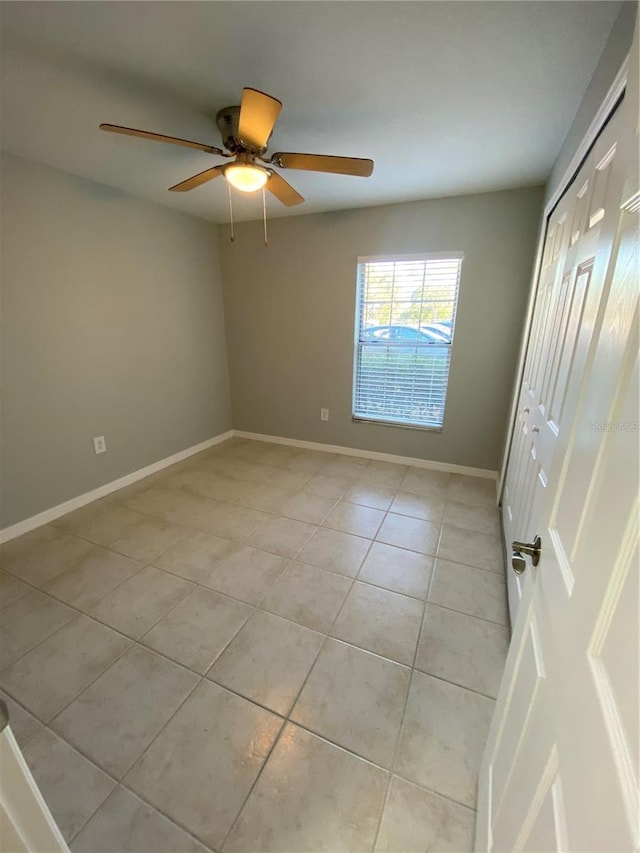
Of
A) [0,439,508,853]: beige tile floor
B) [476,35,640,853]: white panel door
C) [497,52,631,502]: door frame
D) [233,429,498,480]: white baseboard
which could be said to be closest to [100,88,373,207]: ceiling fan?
[497,52,631,502]: door frame

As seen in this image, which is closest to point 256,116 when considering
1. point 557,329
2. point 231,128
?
point 231,128

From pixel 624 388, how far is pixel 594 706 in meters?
0.40

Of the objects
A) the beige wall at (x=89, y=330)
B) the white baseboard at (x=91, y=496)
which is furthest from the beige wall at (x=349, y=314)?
the white baseboard at (x=91, y=496)

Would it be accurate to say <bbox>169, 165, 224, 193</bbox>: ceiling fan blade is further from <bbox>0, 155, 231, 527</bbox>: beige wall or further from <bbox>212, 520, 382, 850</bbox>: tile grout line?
<bbox>212, 520, 382, 850</bbox>: tile grout line

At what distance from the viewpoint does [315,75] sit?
1.41m

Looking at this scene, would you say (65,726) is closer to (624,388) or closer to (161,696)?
(161,696)

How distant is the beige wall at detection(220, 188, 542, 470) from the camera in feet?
8.93

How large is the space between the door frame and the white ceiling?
0.83 ft

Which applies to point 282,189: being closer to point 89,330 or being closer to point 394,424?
point 89,330

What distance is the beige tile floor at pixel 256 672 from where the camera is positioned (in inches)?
41.1

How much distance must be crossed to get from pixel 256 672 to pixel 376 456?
95.1 inches

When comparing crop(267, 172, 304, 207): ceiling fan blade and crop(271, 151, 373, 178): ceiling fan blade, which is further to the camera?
crop(267, 172, 304, 207): ceiling fan blade

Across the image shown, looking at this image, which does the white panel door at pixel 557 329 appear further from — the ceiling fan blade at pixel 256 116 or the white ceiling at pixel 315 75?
the ceiling fan blade at pixel 256 116

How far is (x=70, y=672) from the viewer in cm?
144
